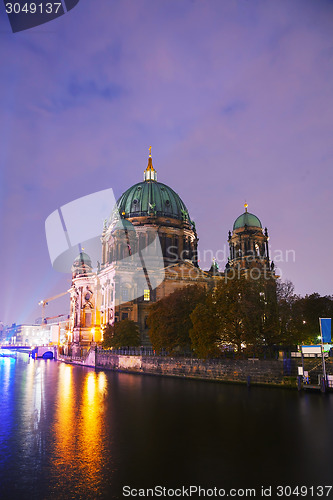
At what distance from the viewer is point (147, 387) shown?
116ft

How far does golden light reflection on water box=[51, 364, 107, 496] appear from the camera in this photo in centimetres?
1216

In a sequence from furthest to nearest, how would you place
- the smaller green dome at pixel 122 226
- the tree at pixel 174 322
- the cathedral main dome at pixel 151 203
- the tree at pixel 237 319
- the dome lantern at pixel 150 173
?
the dome lantern at pixel 150 173 < the cathedral main dome at pixel 151 203 < the smaller green dome at pixel 122 226 < the tree at pixel 174 322 < the tree at pixel 237 319

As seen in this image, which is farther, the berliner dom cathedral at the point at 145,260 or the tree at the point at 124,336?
the berliner dom cathedral at the point at 145,260

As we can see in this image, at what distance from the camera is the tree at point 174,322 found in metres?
50.9

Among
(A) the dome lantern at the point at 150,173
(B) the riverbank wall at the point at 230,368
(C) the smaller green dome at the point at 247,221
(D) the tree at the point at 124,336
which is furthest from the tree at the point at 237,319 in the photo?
(A) the dome lantern at the point at 150,173

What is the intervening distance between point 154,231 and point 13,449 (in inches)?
3385

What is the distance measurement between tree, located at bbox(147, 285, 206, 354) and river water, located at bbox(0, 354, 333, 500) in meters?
22.7

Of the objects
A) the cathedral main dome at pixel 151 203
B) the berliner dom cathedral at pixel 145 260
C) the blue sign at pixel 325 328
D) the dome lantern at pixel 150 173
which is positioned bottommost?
the blue sign at pixel 325 328

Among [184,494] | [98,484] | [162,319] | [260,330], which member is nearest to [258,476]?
[184,494]

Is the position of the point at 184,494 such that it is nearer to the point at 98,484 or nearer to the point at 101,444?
the point at 98,484

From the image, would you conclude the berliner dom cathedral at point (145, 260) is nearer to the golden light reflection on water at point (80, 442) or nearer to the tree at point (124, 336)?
the tree at point (124, 336)

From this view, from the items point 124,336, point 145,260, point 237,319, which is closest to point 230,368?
point 237,319

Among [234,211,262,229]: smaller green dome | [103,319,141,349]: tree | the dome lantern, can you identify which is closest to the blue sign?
[103,319,141,349]: tree

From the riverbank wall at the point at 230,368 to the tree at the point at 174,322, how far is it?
2.54 meters
